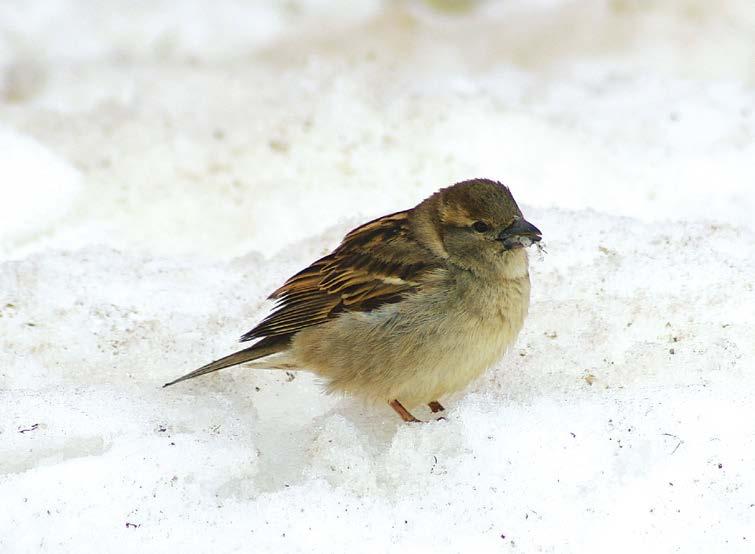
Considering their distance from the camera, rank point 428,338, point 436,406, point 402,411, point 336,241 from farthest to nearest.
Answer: point 336,241
point 436,406
point 402,411
point 428,338

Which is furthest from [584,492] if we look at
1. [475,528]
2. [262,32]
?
[262,32]

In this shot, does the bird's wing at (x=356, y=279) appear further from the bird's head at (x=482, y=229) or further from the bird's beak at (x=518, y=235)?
the bird's beak at (x=518, y=235)

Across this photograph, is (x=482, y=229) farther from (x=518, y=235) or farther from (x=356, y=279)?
(x=356, y=279)

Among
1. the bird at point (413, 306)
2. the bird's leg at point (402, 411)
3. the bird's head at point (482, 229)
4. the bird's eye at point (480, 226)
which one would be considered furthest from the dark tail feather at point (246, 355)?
the bird's eye at point (480, 226)

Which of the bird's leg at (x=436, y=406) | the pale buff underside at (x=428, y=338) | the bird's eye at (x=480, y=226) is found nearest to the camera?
the pale buff underside at (x=428, y=338)

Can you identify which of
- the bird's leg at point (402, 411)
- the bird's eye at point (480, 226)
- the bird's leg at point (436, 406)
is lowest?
the bird's leg at point (436, 406)

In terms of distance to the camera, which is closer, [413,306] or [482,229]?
[413,306]

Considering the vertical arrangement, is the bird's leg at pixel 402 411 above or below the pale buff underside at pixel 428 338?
below

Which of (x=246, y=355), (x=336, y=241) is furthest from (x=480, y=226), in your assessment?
(x=336, y=241)

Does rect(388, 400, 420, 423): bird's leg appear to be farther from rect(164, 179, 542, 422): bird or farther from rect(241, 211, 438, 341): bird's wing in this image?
rect(241, 211, 438, 341): bird's wing

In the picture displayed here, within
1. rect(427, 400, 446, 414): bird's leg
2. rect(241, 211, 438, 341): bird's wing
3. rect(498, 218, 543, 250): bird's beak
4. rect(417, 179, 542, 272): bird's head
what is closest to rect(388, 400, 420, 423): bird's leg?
rect(427, 400, 446, 414): bird's leg
